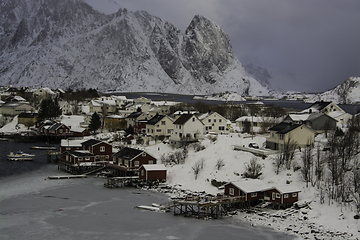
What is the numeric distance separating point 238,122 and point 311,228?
1686 inches

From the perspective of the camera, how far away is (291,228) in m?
25.3

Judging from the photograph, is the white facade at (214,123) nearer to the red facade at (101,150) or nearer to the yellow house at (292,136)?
the red facade at (101,150)

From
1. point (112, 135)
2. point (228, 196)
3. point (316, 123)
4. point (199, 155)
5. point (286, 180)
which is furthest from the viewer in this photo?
point (112, 135)

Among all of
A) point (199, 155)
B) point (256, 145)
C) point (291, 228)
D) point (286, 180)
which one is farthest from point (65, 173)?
point (291, 228)

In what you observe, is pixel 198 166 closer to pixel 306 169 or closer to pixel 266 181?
pixel 266 181

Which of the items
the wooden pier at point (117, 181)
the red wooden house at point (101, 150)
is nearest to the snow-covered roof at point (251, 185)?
the wooden pier at point (117, 181)

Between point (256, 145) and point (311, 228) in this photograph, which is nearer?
point (311, 228)

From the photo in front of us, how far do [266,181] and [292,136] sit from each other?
869 cm

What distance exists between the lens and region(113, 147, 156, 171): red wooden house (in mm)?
41375

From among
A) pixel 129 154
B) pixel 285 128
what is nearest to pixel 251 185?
pixel 285 128

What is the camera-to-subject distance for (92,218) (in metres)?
27.6

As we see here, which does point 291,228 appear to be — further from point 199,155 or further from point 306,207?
point 199,155

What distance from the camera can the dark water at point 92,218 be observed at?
79.9 ft

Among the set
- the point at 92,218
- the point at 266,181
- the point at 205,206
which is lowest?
the point at 92,218
